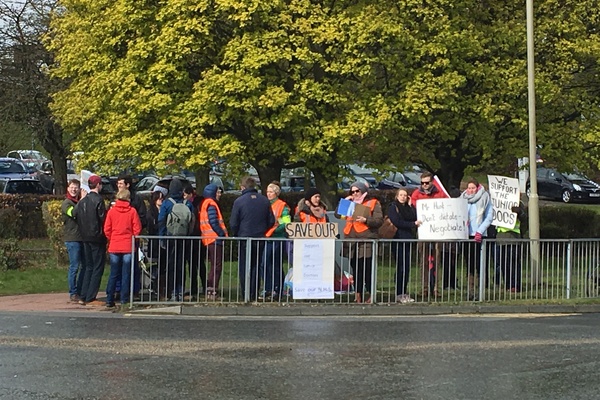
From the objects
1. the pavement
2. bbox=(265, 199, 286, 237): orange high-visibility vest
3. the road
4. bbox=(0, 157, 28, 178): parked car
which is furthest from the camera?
bbox=(0, 157, 28, 178): parked car

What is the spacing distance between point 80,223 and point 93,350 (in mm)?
4768

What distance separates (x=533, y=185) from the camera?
58.4 feet

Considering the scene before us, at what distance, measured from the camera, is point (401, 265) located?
15.5 meters

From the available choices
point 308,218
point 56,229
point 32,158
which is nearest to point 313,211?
point 308,218

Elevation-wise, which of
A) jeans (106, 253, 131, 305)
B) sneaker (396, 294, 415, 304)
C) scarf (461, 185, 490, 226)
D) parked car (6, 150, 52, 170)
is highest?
parked car (6, 150, 52, 170)

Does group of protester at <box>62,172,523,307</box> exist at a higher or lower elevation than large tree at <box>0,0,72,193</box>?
lower

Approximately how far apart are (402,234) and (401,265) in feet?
2.47

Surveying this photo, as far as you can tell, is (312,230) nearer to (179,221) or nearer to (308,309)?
(308,309)

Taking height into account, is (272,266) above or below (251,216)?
below

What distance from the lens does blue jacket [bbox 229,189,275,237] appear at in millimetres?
15578

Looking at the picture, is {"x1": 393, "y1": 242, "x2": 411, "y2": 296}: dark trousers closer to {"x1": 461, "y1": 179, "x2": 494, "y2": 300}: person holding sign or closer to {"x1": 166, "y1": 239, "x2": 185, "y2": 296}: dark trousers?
{"x1": 461, "y1": 179, "x2": 494, "y2": 300}: person holding sign

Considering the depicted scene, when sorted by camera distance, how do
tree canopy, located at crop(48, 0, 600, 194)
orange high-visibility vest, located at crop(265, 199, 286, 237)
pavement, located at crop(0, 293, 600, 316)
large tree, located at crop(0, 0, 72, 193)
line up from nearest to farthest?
pavement, located at crop(0, 293, 600, 316), orange high-visibility vest, located at crop(265, 199, 286, 237), tree canopy, located at crop(48, 0, 600, 194), large tree, located at crop(0, 0, 72, 193)

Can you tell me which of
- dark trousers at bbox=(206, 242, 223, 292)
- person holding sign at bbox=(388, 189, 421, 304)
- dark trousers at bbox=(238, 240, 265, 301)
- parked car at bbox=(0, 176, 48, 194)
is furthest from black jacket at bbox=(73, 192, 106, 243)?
parked car at bbox=(0, 176, 48, 194)

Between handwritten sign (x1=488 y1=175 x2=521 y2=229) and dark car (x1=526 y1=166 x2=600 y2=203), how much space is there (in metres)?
31.1
